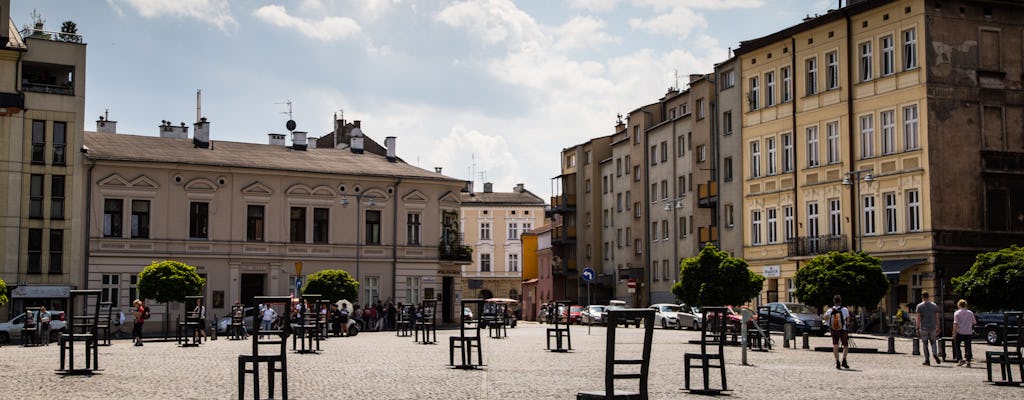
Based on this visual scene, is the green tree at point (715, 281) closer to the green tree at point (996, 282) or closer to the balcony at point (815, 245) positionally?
the green tree at point (996, 282)

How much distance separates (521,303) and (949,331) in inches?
2639

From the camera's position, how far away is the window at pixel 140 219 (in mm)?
57531

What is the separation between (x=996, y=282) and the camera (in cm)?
3391

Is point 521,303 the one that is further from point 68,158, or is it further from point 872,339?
point 872,339

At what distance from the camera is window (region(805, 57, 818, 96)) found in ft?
178

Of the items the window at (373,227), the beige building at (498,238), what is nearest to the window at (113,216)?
the window at (373,227)

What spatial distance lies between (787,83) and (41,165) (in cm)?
3291

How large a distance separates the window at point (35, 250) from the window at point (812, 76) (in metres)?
33.8

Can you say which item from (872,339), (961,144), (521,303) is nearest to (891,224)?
(961,144)

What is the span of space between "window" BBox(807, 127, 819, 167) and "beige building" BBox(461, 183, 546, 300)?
62.1 meters

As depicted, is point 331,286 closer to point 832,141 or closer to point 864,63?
point 832,141

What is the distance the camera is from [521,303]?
11150 centimetres

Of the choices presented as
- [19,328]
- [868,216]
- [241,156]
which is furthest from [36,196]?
[868,216]

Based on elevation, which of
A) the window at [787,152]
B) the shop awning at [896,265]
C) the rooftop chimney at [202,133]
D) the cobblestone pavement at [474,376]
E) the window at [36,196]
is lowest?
the cobblestone pavement at [474,376]
